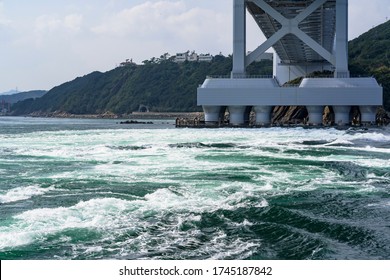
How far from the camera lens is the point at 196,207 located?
37.8ft

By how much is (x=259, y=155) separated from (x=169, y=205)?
1088 cm

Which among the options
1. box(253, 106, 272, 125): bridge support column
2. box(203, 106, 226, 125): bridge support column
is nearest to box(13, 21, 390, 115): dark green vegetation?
box(253, 106, 272, 125): bridge support column

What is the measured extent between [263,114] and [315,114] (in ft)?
12.5

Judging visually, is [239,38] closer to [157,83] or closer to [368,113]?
[368,113]

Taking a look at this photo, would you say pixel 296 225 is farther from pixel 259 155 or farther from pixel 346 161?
pixel 259 155

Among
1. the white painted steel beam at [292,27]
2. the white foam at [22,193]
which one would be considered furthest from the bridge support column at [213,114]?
the white foam at [22,193]

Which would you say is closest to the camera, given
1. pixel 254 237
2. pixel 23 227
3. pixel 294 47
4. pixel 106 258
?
pixel 106 258

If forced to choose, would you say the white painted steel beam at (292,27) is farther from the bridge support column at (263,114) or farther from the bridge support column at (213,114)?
the bridge support column at (213,114)

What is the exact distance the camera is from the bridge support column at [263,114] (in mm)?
41938

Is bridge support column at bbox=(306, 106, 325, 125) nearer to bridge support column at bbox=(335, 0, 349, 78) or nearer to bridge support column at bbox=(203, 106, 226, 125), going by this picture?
bridge support column at bbox=(335, 0, 349, 78)

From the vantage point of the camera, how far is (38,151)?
81.7 ft

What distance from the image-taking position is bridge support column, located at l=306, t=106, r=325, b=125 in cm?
4109

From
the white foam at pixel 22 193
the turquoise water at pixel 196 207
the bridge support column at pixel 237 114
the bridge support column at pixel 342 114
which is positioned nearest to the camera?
the turquoise water at pixel 196 207

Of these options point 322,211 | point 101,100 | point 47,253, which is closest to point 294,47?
point 322,211
